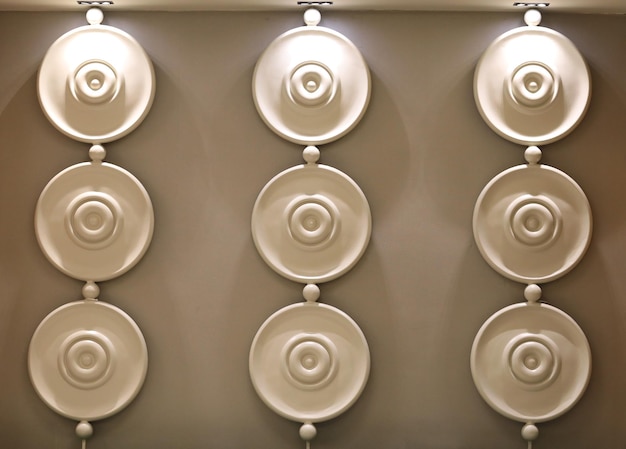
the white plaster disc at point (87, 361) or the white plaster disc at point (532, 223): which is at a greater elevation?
the white plaster disc at point (532, 223)

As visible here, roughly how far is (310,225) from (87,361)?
841mm

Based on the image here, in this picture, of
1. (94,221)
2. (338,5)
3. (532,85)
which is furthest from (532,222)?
(94,221)

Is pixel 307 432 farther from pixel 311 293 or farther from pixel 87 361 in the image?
pixel 87 361

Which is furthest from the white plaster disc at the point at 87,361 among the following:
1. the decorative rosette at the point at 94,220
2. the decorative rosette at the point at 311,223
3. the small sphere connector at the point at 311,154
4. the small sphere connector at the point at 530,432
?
the small sphere connector at the point at 530,432

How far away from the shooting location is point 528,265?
2.63 metres

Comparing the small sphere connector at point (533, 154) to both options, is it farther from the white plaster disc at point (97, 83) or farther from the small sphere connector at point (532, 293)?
the white plaster disc at point (97, 83)

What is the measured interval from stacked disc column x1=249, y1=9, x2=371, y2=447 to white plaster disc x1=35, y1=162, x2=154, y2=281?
1.30 ft

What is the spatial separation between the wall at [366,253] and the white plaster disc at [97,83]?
0.06 metres

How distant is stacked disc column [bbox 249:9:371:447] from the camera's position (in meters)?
2.62

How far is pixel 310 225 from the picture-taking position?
2.64 metres

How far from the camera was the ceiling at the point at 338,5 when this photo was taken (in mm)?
2607

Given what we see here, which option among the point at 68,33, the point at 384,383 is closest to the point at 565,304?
the point at 384,383

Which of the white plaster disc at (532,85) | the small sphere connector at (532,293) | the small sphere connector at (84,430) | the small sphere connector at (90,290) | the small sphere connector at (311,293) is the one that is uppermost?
the white plaster disc at (532,85)

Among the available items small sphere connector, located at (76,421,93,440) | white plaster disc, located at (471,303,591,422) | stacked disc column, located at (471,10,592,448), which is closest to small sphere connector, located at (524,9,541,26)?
stacked disc column, located at (471,10,592,448)
